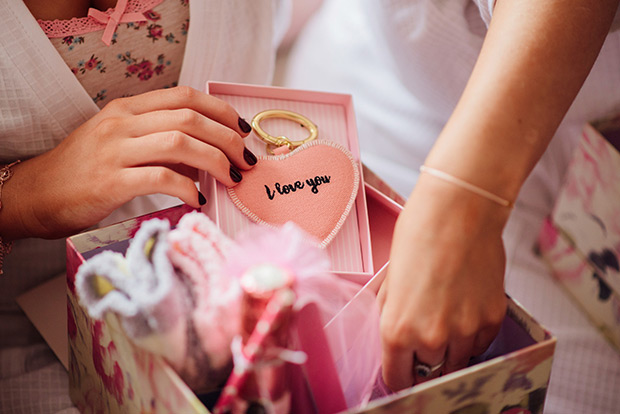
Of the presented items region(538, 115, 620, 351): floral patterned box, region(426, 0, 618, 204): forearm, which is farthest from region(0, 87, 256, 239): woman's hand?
region(538, 115, 620, 351): floral patterned box

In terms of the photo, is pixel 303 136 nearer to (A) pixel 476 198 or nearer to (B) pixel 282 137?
(B) pixel 282 137

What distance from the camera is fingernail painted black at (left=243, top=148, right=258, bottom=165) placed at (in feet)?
1.71

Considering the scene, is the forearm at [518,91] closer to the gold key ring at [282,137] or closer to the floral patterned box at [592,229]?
the gold key ring at [282,137]

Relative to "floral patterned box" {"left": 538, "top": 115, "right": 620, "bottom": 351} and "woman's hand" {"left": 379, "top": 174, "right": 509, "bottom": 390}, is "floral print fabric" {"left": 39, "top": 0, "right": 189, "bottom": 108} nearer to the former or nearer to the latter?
"woman's hand" {"left": 379, "top": 174, "right": 509, "bottom": 390}

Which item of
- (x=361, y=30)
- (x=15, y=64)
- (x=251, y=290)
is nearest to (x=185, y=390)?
(x=251, y=290)

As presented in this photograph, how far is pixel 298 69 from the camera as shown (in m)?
1.04

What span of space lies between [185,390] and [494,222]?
11.3 inches

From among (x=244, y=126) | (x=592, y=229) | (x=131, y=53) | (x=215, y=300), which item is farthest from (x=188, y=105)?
(x=592, y=229)

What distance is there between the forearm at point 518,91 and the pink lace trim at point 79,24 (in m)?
0.41

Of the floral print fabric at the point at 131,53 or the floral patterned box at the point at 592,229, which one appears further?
the floral patterned box at the point at 592,229

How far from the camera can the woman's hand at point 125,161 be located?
49 centimetres

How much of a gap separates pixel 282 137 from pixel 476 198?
0.24 m

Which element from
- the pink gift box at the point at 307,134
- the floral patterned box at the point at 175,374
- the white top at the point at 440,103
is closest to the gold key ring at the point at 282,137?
the pink gift box at the point at 307,134

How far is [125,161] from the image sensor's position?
1.65 feet
